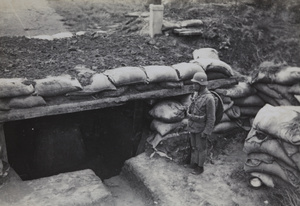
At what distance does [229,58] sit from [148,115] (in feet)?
8.27

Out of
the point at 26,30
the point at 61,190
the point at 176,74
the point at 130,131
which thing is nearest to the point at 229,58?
the point at 176,74

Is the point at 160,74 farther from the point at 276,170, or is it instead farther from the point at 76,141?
the point at 276,170

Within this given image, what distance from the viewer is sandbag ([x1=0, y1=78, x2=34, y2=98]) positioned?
155 inches

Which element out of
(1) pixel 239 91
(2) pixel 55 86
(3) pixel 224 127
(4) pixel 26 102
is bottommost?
(3) pixel 224 127

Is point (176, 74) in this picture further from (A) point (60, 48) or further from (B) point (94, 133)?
(A) point (60, 48)

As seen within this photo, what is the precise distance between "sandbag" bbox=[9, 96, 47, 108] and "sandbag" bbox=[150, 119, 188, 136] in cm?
174

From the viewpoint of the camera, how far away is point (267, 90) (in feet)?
17.0

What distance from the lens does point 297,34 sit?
7.24m

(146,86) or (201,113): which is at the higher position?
(146,86)

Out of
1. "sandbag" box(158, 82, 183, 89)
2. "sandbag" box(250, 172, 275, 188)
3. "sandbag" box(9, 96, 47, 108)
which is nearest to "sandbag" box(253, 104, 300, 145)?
"sandbag" box(250, 172, 275, 188)

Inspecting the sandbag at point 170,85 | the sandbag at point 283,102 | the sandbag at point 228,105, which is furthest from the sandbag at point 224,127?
the sandbag at point 170,85

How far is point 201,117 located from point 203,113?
7cm

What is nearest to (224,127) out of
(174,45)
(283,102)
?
(283,102)

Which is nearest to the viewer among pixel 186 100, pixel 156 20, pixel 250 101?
pixel 186 100
